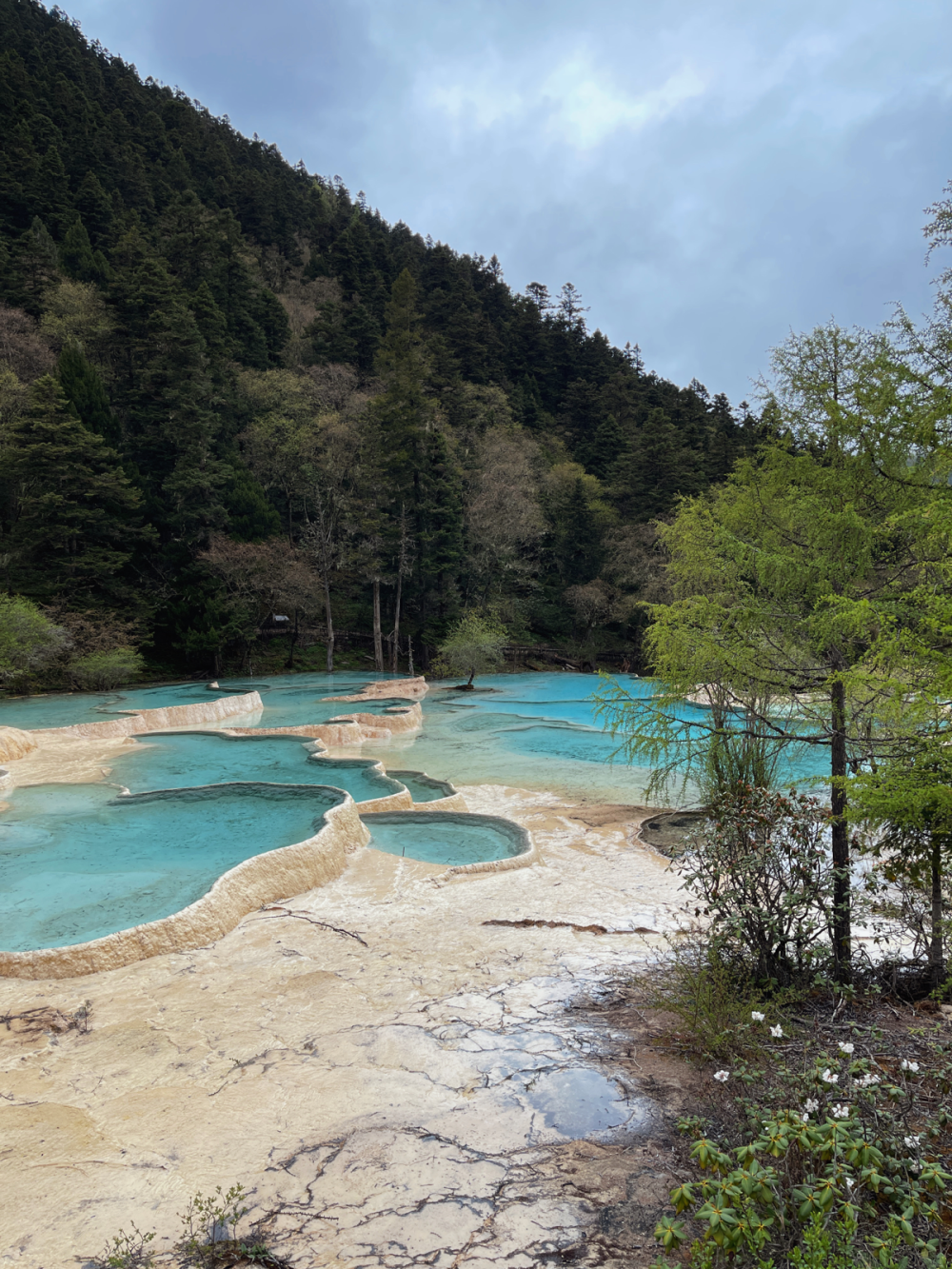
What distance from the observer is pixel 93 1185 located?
2.74 meters

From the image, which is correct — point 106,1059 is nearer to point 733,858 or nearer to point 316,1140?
point 316,1140

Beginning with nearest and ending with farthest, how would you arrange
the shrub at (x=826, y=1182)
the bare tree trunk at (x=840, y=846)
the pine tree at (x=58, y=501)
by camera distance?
the shrub at (x=826, y=1182) → the bare tree trunk at (x=840, y=846) → the pine tree at (x=58, y=501)

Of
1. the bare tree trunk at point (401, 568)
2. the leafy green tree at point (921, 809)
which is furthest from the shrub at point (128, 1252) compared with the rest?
the bare tree trunk at point (401, 568)

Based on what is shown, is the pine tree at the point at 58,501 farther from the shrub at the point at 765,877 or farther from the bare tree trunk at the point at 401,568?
the shrub at the point at 765,877

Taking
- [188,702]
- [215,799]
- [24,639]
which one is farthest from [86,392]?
[215,799]

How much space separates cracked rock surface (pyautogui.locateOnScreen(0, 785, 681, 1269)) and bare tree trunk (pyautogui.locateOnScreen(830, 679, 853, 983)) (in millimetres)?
1384

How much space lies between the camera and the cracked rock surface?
2.49m

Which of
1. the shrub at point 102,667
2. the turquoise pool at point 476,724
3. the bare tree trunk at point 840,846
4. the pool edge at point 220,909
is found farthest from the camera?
the shrub at point 102,667

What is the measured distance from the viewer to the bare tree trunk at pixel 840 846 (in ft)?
12.9

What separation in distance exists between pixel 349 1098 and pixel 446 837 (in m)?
5.34

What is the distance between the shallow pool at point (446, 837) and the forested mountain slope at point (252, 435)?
48.1 ft

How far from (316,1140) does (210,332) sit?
3338 centimetres

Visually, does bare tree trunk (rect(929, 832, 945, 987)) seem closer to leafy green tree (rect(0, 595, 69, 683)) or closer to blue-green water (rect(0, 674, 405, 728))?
blue-green water (rect(0, 674, 405, 728))

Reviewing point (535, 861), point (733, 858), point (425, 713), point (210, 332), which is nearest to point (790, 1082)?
point (733, 858)
